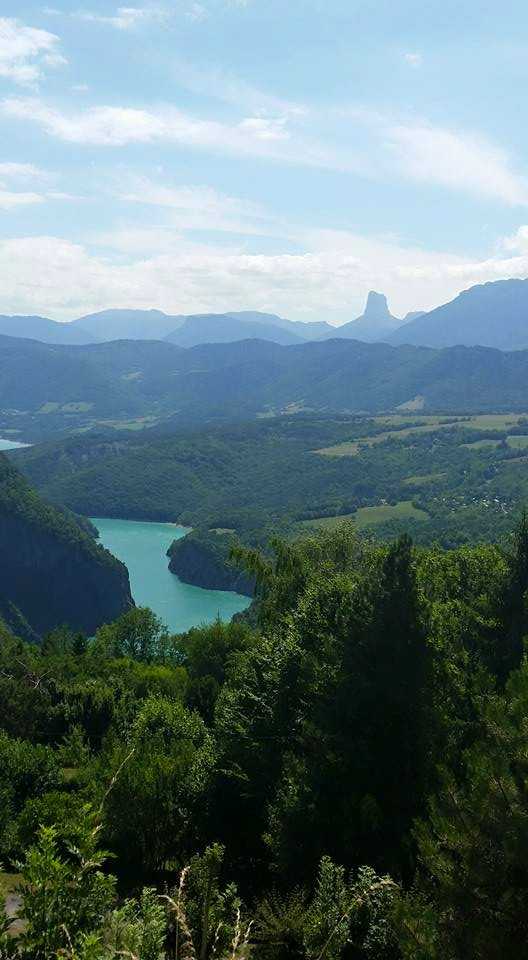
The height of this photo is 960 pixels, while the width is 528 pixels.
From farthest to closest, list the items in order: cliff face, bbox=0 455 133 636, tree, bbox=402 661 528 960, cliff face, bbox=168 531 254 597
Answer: cliff face, bbox=168 531 254 597, cliff face, bbox=0 455 133 636, tree, bbox=402 661 528 960

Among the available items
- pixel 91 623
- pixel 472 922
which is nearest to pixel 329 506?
pixel 91 623

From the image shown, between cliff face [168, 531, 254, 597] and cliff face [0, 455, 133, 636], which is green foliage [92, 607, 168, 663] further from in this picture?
cliff face [168, 531, 254, 597]

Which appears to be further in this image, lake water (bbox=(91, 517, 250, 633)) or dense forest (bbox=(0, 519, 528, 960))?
lake water (bbox=(91, 517, 250, 633))

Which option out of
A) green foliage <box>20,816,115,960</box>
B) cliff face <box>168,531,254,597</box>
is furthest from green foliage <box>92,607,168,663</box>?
cliff face <box>168,531,254,597</box>

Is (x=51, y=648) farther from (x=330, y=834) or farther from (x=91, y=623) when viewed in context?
(x=91, y=623)

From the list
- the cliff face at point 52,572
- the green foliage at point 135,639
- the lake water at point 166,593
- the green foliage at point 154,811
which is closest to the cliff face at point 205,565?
the lake water at point 166,593

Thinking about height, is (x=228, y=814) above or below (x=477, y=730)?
below
